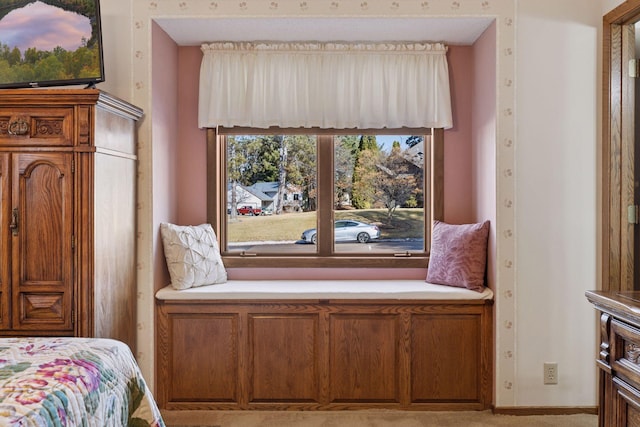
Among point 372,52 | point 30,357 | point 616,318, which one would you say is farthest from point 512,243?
point 30,357

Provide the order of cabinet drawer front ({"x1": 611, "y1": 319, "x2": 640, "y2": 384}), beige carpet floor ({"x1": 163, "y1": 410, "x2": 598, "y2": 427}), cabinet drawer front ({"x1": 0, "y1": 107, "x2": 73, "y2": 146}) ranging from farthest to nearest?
1. beige carpet floor ({"x1": 163, "y1": 410, "x2": 598, "y2": 427})
2. cabinet drawer front ({"x1": 0, "y1": 107, "x2": 73, "y2": 146})
3. cabinet drawer front ({"x1": 611, "y1": 319, "x2": 640, "y2": 384})

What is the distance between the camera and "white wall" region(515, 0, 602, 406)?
123 inches

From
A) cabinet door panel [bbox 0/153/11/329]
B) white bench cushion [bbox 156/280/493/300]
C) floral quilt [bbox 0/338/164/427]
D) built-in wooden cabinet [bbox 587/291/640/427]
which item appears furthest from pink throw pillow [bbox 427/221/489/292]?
cabinet door panel [bbox 0/153/11/329]

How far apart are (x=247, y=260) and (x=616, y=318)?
235 cm

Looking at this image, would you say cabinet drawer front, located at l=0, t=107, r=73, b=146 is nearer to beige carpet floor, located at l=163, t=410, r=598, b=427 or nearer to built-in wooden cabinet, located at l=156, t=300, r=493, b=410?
built-in wooden cabinet, located at l=156, t=300, r=493, b=410

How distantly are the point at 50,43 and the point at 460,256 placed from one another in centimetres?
256

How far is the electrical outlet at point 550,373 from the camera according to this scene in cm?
316

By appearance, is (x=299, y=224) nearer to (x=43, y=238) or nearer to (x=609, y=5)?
(x=43, y=238)

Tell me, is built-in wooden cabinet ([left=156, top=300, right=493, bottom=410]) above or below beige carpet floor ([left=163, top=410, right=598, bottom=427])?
above

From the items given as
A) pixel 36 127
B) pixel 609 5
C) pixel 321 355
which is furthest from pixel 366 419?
pixel 609 5

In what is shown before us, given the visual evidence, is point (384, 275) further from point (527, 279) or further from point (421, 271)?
point (527, 279)

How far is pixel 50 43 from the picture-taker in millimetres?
2910

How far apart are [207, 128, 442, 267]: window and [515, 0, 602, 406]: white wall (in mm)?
757

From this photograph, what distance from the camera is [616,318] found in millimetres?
1890
